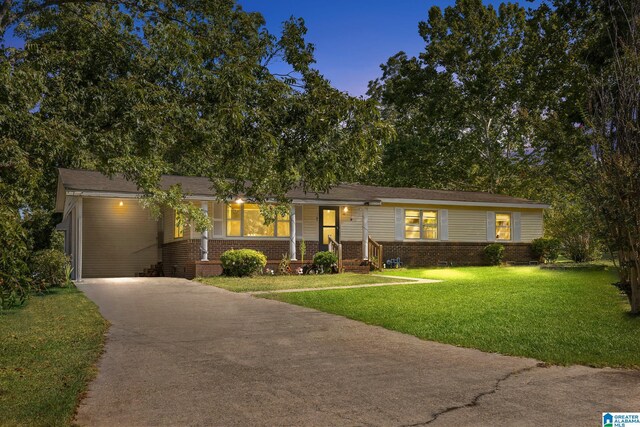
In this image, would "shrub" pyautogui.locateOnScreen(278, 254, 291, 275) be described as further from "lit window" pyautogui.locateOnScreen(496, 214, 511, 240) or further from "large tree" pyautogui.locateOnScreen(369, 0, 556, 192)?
"large tree" pyautogui.locateOnScreen(369, 0, 556, 192)

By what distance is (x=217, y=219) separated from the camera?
22.4m

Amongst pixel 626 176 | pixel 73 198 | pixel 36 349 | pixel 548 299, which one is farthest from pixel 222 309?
pixel 73 198

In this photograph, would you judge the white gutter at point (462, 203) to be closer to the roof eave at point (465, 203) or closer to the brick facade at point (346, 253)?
the roof eave at point (465, 203)

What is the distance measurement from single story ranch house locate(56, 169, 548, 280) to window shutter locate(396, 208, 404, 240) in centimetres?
5

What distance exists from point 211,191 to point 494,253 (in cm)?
1354

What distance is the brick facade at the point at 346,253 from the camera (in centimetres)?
2158

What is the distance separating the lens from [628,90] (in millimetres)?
10312

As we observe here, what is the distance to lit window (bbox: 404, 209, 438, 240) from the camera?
27109 millimetres

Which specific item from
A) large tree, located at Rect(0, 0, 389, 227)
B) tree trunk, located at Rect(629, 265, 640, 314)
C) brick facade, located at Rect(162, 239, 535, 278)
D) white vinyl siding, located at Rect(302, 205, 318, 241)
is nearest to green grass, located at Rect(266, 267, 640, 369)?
tree trunk, located at Rect(629, 265, 640, 314)

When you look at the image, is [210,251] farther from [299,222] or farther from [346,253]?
[346,253]

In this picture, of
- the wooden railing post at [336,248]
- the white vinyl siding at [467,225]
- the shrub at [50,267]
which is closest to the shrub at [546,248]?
the white vinyl siding at [467,225]

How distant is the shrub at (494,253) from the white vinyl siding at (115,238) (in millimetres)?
14298

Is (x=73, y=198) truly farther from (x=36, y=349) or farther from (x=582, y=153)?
(x=582, y=153)

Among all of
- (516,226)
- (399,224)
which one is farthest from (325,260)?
(516,226)
